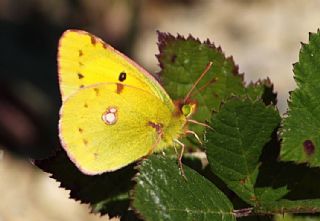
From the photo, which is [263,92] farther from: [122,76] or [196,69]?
[122,76]

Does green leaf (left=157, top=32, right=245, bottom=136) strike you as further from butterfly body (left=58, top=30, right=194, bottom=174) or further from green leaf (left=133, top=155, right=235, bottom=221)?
green leaf (left=133, top=155, right=235, bottom=221)

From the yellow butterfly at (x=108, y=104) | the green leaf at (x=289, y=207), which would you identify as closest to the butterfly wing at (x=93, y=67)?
the yellow butterfly at (x=108, y=104)

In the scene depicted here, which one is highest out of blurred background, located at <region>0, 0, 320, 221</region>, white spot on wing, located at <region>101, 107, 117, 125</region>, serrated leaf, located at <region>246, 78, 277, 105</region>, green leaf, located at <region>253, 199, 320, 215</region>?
blurred background, located at <region>0, 0, 320, 221</region>

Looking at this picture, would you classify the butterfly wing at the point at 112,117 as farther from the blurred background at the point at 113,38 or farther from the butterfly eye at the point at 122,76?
the blurred background at the point at 113,38

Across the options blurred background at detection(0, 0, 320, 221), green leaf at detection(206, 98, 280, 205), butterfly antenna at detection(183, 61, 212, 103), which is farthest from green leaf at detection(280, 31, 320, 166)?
blurred background at detection(0, 0, 320, 221)

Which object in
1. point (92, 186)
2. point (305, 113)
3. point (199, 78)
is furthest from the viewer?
point (199, 78)

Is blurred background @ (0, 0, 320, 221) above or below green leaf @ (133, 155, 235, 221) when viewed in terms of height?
above

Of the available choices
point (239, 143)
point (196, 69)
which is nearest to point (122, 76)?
point (196, 69)

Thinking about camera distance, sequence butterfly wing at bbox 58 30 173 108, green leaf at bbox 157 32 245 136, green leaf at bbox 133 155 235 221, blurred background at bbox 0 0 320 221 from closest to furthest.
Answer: green leaf at bbox 133 155 235 221 < green leaf at bbox 157 32 245 136 < butterfly wing at bbox 58 30 173 108 < blurred background at bbox 0 0 320 221
